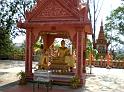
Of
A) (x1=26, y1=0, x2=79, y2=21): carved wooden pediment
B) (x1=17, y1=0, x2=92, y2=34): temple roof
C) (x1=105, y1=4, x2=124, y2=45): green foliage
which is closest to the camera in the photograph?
(x1=17, y1=0, x2=92, y2=34): temple roof

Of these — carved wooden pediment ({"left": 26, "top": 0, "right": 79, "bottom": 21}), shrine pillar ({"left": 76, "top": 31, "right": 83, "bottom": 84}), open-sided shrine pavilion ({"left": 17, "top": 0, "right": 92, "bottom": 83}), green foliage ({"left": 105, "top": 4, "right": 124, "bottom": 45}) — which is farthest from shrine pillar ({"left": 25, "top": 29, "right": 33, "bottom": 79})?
green foliage ({"left": 105, "top": 4, "right": 124, "bottom": 45})

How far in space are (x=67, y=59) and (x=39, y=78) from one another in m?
3.35

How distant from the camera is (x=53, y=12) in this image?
38.5 feet

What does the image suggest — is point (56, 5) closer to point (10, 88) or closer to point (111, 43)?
point (10, 88)


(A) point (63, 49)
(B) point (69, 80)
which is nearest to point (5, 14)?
(A) point (63, 49)

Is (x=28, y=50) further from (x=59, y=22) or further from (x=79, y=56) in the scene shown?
(x=79, y=56)

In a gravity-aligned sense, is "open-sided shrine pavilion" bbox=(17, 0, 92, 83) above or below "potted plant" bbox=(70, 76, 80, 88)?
above

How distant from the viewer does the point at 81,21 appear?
35.9 feet

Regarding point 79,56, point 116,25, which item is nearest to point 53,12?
point 79,56

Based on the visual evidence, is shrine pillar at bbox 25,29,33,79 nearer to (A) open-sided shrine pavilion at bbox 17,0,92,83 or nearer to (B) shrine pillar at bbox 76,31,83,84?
(A) open-sided shrine pavilion at bbox 17,0,92,83

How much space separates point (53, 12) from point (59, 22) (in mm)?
674

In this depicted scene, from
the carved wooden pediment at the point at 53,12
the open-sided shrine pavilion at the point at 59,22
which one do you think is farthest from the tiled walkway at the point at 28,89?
the carved wooden pediment at the point at 53,12

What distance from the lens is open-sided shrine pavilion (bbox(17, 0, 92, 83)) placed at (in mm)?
→ 11266

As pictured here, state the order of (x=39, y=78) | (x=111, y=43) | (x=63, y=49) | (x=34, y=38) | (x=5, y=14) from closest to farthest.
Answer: (x=39, y=78)
(x=34, y=38)
(x=63, y=49)
(x=5, y=14)
(x=111, y=43)
